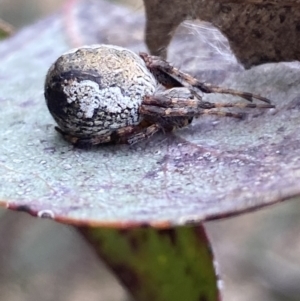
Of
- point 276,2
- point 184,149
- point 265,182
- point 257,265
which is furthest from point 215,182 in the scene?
point 257,265

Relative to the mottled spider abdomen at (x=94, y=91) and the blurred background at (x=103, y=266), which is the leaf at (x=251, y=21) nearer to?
the mottled spider abdomen at (x=94, y=91)

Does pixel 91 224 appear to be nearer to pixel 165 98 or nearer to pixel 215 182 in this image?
pixel 215 182

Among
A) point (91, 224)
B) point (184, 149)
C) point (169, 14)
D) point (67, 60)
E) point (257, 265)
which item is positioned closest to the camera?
point (91, 224)

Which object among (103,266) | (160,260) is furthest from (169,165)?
(103,266)

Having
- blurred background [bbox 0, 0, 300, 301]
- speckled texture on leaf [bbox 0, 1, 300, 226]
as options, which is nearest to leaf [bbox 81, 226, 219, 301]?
speckled texture on leaf [bbox 0, 1, 300, 226]

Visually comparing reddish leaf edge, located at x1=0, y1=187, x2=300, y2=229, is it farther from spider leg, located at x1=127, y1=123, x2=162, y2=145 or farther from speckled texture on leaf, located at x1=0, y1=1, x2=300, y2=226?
spider leg, located at x1=127, y1=123, x2=162, y2=145

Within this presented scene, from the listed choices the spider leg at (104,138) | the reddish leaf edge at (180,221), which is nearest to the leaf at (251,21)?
the spider leg at (104,138)

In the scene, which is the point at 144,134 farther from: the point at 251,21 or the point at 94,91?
the point at 251,21
